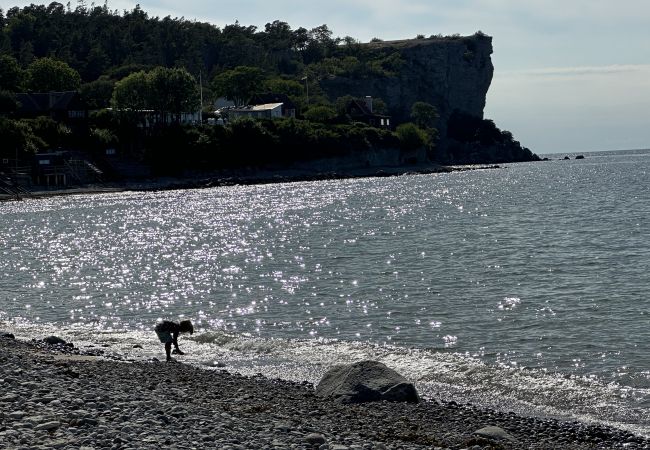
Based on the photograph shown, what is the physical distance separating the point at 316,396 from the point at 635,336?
41.0 ft

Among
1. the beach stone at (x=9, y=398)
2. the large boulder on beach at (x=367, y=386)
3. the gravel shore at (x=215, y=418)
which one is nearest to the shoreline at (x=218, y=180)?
the gravel shore at (x=215, y=418)

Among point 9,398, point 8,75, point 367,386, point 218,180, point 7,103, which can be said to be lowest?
point 367,386

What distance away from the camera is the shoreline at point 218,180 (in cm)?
12494

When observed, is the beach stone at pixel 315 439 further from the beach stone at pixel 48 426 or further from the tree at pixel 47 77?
the tree at pixel 47 77

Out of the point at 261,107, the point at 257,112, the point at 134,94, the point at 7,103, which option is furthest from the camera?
the point at 261,107

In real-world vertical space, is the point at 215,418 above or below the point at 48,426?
below

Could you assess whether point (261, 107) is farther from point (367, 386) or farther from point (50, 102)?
point (367, 386)

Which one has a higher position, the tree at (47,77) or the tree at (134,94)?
the tree at (47,77)

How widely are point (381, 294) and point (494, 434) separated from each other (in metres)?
21.9

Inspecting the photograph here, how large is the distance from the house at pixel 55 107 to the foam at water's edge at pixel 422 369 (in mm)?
123840

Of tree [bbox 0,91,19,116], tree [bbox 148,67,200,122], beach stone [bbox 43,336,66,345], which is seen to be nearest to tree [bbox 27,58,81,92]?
tree [bbox 0,91,19,116]

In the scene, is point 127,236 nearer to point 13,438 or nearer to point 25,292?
point 25,292

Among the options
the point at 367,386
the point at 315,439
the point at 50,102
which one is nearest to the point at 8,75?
the point at 50,102

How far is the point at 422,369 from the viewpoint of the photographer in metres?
24.9
